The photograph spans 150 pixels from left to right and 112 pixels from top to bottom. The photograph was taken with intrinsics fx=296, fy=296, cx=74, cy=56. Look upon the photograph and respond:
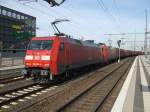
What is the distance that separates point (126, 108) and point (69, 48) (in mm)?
9523

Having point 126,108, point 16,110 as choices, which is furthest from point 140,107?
point 16,110

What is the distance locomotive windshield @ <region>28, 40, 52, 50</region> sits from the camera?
17.3 meters

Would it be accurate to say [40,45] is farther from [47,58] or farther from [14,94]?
[14,94]

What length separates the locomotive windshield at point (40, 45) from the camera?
56.9 feet

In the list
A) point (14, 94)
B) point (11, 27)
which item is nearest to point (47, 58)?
point (14, 94)

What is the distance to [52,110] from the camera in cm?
1005

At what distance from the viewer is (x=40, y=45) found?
17688mm

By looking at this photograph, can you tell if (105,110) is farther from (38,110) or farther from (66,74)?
(66,74)

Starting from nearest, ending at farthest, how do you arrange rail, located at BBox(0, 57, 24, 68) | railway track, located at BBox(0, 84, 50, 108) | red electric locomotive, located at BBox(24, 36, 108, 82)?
railway track, located at BBox(0, 84, 50, 108) < red electric locomotive, located at BBox(24, 36, 108, 82) < rail, located at BBox(0, 57, 24, 68)

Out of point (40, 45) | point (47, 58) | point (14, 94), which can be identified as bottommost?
point (14, 94)

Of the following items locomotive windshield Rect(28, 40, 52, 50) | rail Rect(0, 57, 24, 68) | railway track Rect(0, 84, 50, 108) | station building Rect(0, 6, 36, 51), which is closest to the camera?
railway track Rect(0, 84, 50, 108)

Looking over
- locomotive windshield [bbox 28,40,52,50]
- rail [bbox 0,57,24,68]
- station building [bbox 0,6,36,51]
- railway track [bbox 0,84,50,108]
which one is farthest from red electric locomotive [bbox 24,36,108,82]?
station building [bbox 0,6,36,51]

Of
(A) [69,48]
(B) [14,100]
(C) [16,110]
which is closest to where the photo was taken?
(C) [16,110]

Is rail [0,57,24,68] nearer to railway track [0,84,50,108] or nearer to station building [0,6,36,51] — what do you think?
railway track [0,84,50,108]
